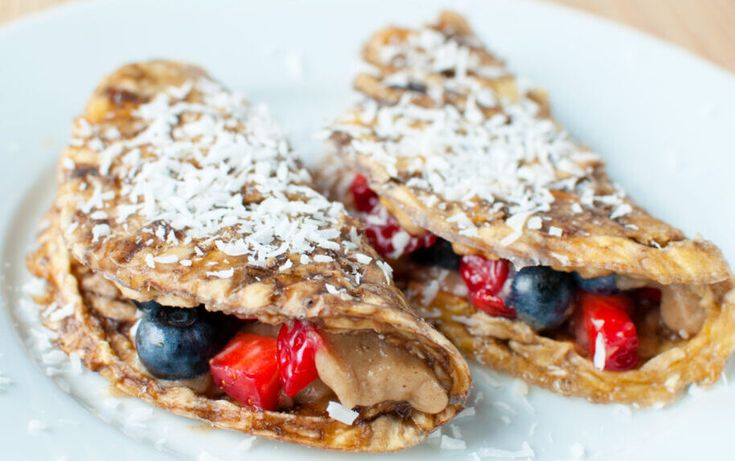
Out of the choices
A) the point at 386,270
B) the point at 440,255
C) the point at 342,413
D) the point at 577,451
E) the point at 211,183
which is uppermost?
the point at 211,183

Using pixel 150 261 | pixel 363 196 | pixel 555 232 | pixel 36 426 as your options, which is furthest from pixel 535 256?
pixel 36 426

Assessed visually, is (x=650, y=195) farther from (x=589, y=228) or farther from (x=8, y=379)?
(x=8, y=379)

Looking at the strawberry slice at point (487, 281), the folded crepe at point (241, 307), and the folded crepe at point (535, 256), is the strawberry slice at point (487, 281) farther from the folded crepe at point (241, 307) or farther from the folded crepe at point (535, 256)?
the folded crepe at point (241, 307)

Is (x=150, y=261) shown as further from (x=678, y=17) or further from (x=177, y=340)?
(x=678, y=17)

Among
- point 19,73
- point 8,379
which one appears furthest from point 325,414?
point 19,73

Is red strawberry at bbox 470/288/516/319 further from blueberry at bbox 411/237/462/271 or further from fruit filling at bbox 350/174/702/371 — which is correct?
blueberry at bbox 411/237/462/271

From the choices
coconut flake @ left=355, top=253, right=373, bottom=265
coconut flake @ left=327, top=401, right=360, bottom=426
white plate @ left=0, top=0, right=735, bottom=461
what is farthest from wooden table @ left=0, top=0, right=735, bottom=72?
coconut flake @ left=327, top=401, right=360, bottom=426
